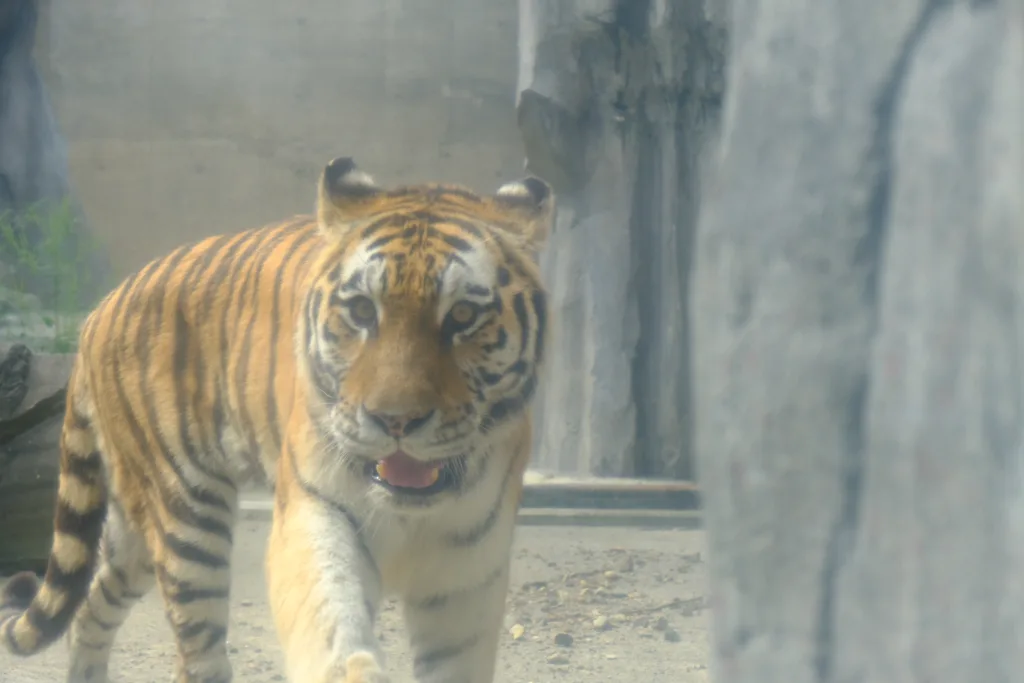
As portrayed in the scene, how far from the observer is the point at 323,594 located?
2676 millimetres

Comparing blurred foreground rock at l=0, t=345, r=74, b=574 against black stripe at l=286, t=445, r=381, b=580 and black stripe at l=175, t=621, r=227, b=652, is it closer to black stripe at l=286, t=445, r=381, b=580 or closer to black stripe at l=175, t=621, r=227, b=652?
black stripe at l=175, t=621, r=227, b=652

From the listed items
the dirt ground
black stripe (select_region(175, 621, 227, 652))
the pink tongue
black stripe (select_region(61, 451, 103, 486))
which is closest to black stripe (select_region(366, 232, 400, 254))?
the pink tongue

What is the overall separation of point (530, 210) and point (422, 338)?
51 centimetres

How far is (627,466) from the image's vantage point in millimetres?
6336

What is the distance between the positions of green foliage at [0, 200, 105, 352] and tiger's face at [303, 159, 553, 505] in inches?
112

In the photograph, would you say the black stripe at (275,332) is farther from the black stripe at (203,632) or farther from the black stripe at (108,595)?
the black stripe at (108,595)

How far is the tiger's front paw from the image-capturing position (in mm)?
2506

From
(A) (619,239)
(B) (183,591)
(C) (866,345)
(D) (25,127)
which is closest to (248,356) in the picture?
(B) (183,591)

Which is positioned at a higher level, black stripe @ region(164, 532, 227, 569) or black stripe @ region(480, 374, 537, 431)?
black stripe @ region(480, 374, 537, 431)

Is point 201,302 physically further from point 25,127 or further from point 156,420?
point 25,127

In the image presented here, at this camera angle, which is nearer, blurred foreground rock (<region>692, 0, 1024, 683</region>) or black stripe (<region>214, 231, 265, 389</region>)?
blurred foreground rock (<region>692, 0, 1024, 683</region>)

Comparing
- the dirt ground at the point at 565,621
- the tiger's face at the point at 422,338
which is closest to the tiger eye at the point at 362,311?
the tiger's face at the point at 422,338

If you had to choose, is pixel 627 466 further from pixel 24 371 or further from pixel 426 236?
pixel 426 236

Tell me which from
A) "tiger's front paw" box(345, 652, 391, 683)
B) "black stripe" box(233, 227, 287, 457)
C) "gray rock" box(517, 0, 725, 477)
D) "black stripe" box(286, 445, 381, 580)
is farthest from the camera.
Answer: "gray rock" box(517, 0, 725, 477)
